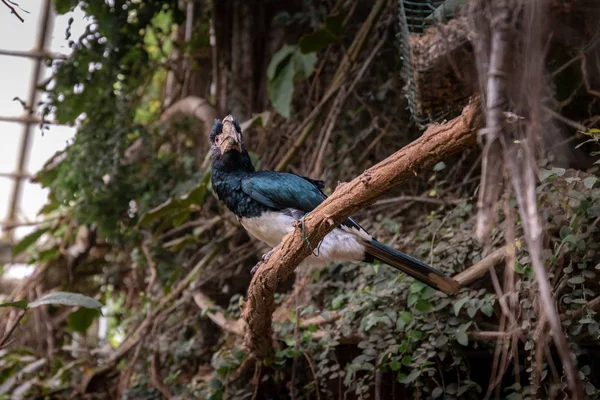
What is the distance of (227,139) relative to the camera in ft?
9.02

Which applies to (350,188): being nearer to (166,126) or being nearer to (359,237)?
(359,237)

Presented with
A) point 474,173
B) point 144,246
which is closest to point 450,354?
point 474,173

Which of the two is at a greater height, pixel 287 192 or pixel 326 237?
pixel 287 192

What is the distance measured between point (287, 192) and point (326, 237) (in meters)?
0.23

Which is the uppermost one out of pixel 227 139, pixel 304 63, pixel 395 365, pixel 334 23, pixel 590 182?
pixel 334 23

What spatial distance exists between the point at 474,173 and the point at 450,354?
3.50 ft

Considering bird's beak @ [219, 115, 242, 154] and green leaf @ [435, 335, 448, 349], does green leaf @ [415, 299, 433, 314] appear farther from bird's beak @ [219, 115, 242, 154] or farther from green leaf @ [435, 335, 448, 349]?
bird's beak @ [219, 115, 242, 154]

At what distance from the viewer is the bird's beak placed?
2.73 meters

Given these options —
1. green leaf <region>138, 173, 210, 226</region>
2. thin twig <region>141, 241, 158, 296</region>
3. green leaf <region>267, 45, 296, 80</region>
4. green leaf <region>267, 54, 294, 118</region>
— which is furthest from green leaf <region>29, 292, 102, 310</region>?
green leaf <region>267, 45, 296, 80</region>

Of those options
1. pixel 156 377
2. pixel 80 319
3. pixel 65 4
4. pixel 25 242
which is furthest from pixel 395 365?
pixel 25 242

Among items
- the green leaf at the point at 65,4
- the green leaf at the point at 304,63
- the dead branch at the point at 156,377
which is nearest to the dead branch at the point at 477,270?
the green leaf at the point at 304,63

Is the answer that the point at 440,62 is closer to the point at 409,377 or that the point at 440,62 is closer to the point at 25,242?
the point at 409,377

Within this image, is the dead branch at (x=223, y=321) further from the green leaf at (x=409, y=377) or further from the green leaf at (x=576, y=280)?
the green leaf at (x=576, y=280)

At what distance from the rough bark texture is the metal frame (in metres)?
3.53
